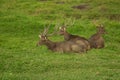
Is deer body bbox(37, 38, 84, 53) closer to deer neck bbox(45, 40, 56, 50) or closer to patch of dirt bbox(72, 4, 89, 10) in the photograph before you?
deer neck bbox(45, 40, 56, 50)

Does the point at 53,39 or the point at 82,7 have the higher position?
the point at 82,7

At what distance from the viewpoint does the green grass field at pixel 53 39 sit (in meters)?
14.2

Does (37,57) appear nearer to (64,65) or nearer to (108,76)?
(64,65)

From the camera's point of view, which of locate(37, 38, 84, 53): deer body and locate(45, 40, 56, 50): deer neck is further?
locate(45, 40, 56, 50): deer neck

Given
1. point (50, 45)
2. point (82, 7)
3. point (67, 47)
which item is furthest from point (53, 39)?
point (82, 7)

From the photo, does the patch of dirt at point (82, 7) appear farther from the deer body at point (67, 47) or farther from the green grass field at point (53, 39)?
the deer body at point (67, 47)

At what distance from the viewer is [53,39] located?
24.5 m

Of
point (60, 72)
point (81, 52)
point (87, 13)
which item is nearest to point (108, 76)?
point (60, 72)

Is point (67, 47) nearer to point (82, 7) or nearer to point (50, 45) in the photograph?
point (50, 45)

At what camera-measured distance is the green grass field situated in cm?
1422

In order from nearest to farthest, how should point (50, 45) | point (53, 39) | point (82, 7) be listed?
point (50, 45) < point (53, 39) < point (82, 7)

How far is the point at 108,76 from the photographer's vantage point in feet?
44.0

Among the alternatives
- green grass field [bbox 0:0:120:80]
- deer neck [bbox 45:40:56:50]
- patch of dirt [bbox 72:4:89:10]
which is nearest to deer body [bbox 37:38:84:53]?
deer neck [bbox 45:40:56:50]

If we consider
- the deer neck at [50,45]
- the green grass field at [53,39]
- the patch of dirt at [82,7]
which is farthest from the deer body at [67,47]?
the patch of dirt at [82,7]
